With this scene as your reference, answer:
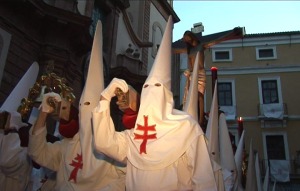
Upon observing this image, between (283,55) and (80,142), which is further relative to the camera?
(283,55)

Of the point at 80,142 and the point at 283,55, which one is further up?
the point at 283,55

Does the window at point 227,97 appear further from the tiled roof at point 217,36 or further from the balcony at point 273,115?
the tiled roof at point 217,36

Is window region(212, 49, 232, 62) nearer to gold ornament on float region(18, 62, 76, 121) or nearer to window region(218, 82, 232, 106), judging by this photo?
window region(218, 82, 232, 106)

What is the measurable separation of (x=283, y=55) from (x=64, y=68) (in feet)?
56.3

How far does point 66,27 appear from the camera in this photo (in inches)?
436

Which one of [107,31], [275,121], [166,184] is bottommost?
[166,184]

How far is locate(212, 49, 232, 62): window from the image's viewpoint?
24219 millimetres

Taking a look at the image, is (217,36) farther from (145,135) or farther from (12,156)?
(12,156)

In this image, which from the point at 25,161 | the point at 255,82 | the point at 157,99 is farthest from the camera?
the point at 255,82

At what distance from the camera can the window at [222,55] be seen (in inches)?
953

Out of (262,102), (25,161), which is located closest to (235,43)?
(262,102)

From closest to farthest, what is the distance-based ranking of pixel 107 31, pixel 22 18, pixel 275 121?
pixel 22 18, pixel 107 31, pixel 275 121

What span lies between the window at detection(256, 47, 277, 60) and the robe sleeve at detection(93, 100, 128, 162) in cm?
2177

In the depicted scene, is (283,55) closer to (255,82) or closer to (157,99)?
(255,82)
